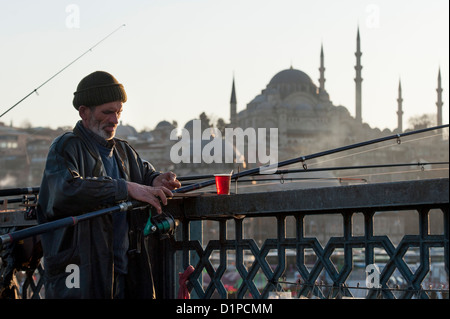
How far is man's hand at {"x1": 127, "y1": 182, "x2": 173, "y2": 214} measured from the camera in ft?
11.5

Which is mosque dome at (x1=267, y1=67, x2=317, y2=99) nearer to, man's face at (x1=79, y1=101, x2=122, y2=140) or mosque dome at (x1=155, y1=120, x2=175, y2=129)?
mosque dome at (x1=155, y1=120, x2=175, y2=129)

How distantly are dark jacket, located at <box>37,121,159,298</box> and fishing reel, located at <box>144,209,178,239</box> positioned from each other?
0.59 ft

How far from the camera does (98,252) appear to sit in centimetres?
344

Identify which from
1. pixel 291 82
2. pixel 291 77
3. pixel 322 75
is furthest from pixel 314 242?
pixel 322 75

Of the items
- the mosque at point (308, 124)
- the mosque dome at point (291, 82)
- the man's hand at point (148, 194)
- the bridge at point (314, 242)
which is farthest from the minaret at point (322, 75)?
the man's hand at point (148, 194)

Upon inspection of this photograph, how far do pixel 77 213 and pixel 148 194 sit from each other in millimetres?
276

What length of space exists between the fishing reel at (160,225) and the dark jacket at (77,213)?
180mm

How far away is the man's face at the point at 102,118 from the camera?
364 cm

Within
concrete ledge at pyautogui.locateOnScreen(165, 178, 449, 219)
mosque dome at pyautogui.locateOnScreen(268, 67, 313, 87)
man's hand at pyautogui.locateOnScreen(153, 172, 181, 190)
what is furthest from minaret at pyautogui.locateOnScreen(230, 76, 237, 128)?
man's hand at pyautogui.locateOnScreen(153, 172, 181, 190)

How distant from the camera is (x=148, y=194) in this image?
139 inches

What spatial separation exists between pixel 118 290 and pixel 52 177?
0.51 meters

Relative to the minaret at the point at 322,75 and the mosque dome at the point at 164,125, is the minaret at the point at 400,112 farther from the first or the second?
the mosque dome at the point at 164,125

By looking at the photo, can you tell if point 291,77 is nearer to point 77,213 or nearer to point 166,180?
point 166,180
